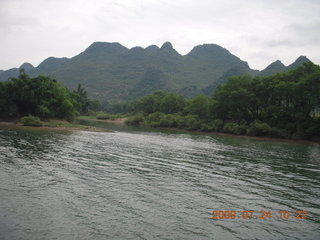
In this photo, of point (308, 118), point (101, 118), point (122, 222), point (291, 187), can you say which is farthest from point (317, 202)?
point (101, 118)

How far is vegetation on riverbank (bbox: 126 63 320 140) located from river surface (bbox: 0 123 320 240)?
5160 cm

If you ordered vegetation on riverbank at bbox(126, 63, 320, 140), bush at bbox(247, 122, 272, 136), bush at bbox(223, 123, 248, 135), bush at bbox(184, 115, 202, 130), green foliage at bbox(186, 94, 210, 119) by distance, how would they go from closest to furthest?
vegetation on riverbank at bbox(126, 63, 320, 140) < bush at bbox(247, 122, 272, 136) < bush at bbox(223, 123, 248, 135) < bush at bbox(184, 115, 202, 130) < green foliage at bbox(186, 94, 210, 119)

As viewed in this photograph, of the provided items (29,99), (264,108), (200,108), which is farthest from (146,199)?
(200,108)

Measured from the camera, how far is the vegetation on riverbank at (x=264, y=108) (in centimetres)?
7444

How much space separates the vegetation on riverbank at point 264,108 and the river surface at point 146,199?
51.6 m

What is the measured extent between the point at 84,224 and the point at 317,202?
15514mm

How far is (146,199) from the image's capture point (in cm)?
1688

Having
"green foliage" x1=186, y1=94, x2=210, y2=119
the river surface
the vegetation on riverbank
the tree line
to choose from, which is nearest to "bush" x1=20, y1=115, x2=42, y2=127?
the tree line

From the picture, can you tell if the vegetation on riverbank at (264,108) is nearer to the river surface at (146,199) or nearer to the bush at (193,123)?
the bush at (193,123)

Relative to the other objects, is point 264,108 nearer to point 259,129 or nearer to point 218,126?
point 259,129

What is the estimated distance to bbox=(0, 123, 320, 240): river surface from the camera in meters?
12.6

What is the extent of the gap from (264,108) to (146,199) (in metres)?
83.8

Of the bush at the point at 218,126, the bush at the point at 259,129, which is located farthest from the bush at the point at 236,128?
the bush at the point at 218,126

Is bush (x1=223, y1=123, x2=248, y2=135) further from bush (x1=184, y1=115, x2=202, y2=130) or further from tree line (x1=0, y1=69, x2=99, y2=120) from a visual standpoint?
tree line (x1=0, y1=69, x2=99, y2=120)
